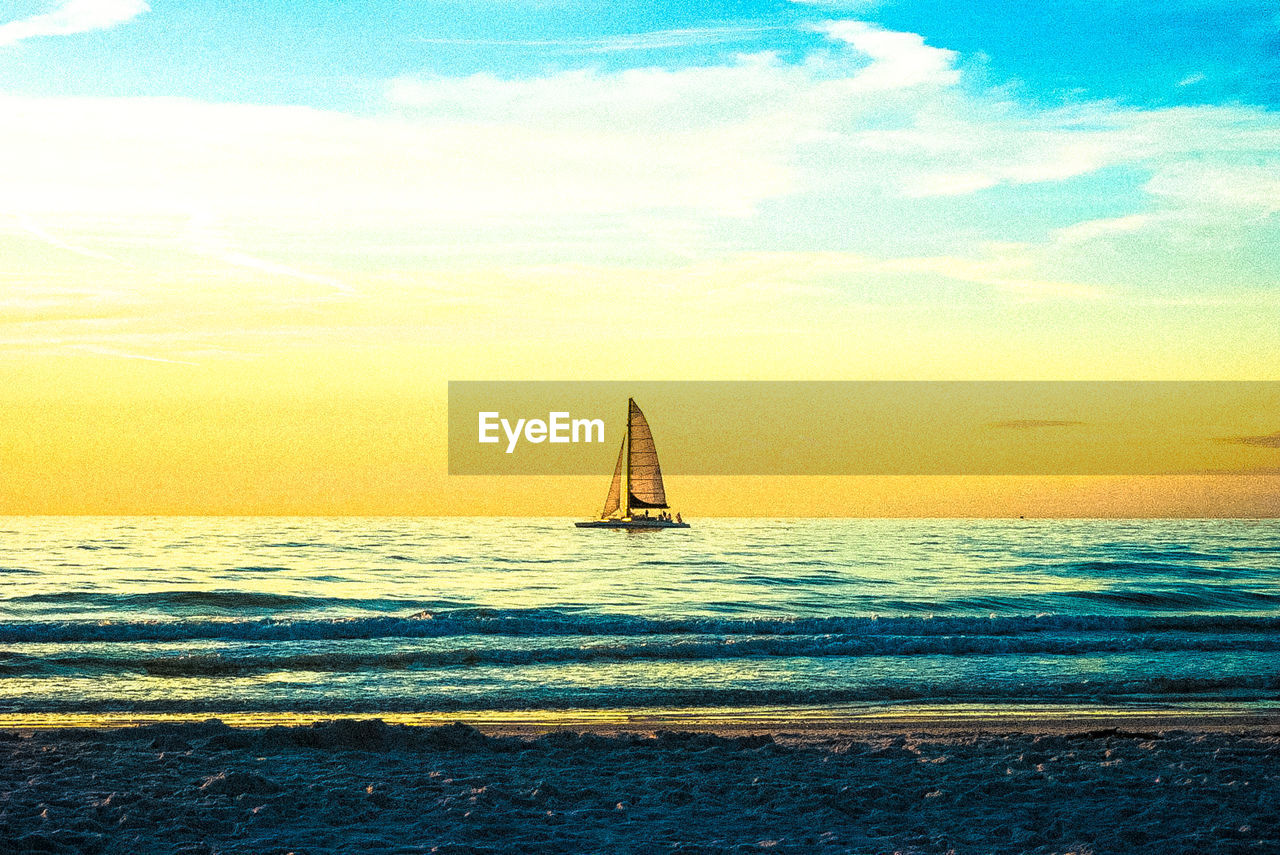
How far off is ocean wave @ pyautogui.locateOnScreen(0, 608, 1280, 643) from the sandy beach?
1124cm

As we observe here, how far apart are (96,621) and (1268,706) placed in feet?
75.2

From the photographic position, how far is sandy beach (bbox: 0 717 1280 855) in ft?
22.9

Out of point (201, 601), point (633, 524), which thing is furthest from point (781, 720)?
point (633, 524)

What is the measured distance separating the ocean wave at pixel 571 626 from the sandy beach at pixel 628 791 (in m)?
11.2

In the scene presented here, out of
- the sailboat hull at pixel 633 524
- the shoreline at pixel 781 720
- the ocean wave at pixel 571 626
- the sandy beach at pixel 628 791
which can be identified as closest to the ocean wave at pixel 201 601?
the ocean wave at pixel 571 626

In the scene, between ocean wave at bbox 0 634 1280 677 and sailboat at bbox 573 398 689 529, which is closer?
ocean wave at bbox 0 634 1280 677

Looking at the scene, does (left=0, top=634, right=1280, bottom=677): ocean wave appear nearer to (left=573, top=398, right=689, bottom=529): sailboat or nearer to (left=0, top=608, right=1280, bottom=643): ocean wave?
(left=0, top=608, right=1280, bottom=643): ocean wave

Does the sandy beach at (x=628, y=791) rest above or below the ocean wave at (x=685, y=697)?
above

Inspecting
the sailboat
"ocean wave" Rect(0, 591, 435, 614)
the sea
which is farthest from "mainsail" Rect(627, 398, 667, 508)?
"ocean wave" Rect(0, 591, 435, 614)

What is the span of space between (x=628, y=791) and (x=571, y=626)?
15175 mm

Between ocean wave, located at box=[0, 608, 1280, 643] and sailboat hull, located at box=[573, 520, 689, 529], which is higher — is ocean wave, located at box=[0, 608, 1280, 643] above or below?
above

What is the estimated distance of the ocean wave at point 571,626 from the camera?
2142 centimetres

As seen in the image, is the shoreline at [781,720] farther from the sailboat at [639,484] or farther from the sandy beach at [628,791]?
the sailboat at [639,484]

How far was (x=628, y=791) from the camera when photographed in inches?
329
